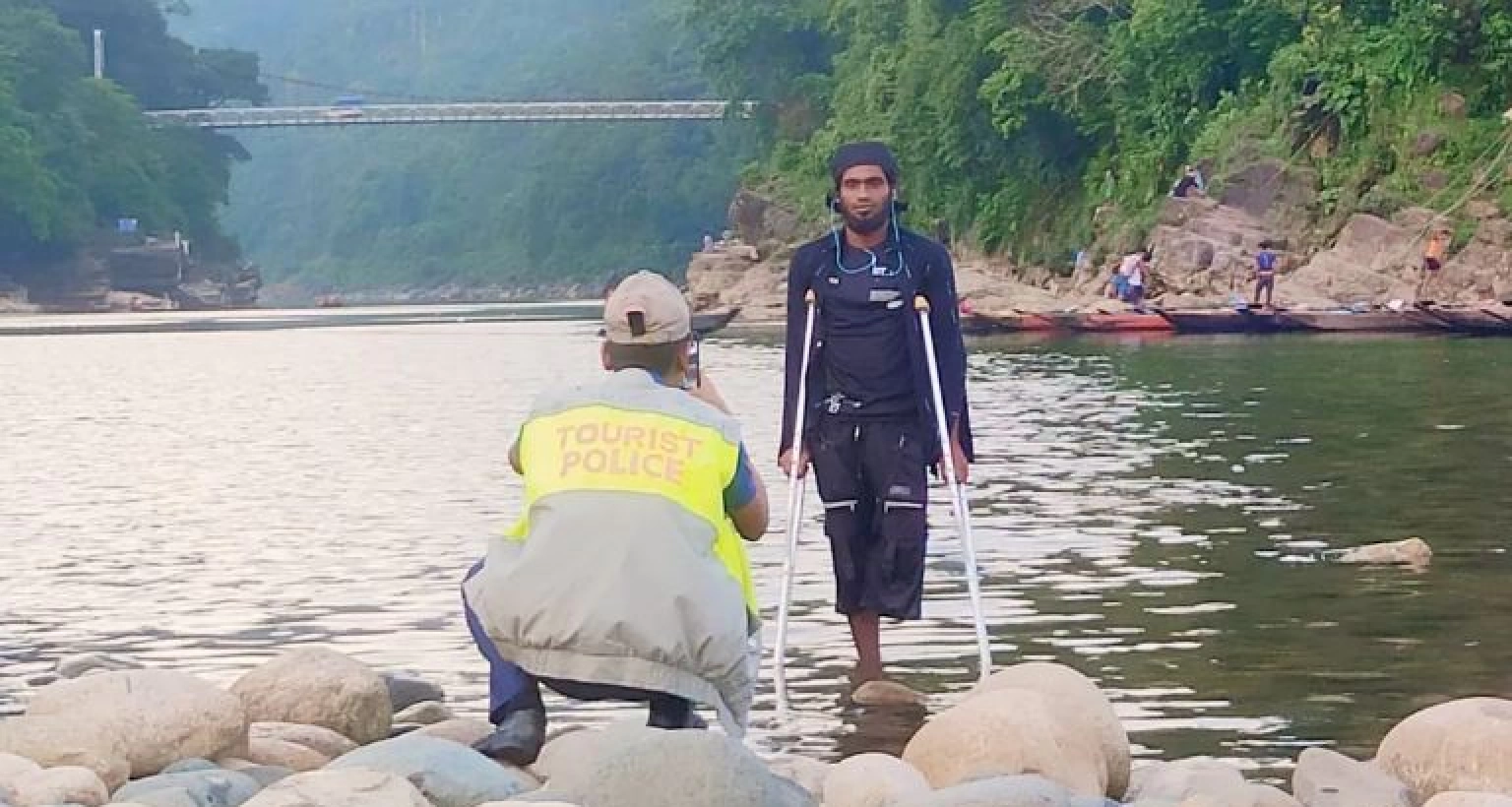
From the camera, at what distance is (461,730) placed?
6.82 metres

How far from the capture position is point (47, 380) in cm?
3434

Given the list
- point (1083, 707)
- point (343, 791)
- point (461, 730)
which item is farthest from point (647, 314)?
point (343, 791)

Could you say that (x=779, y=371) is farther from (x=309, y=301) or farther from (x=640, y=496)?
(x=309, y=301)

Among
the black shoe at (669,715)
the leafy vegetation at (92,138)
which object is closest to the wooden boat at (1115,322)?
the black shoe at (669,715)

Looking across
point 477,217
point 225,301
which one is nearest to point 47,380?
point 225,301

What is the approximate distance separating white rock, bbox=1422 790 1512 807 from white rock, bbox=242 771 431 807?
2002 millimetres

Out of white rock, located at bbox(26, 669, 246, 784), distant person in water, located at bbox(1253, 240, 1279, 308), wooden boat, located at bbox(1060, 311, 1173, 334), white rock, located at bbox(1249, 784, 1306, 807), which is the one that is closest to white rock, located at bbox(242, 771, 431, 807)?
white rock, located at bbox(26, 669, 246, 784)

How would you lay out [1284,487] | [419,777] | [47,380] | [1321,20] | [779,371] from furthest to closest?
1. [1321,20]
2. [47,380]
3. [779,371]
4. [1284,487]
5. [419,777]

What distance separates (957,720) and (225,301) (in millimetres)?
108972

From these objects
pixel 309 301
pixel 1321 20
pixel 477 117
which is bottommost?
pixel 309 301

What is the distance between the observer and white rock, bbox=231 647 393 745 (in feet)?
23.6

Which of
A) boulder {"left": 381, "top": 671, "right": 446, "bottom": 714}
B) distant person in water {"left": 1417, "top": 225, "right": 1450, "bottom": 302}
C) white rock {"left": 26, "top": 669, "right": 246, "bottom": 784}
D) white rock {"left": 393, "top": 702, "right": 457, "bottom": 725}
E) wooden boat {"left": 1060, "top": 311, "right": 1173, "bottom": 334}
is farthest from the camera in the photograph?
wooden boat {"left": 1060, "top": 311, "right": 1173, "bottom": 334}

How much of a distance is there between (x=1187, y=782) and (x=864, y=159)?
2.45 meters

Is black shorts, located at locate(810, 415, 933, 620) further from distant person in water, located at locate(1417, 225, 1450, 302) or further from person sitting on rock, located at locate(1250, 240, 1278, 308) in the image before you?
person sitting on rock, located at locate(1250, 240, 1278, 308)
